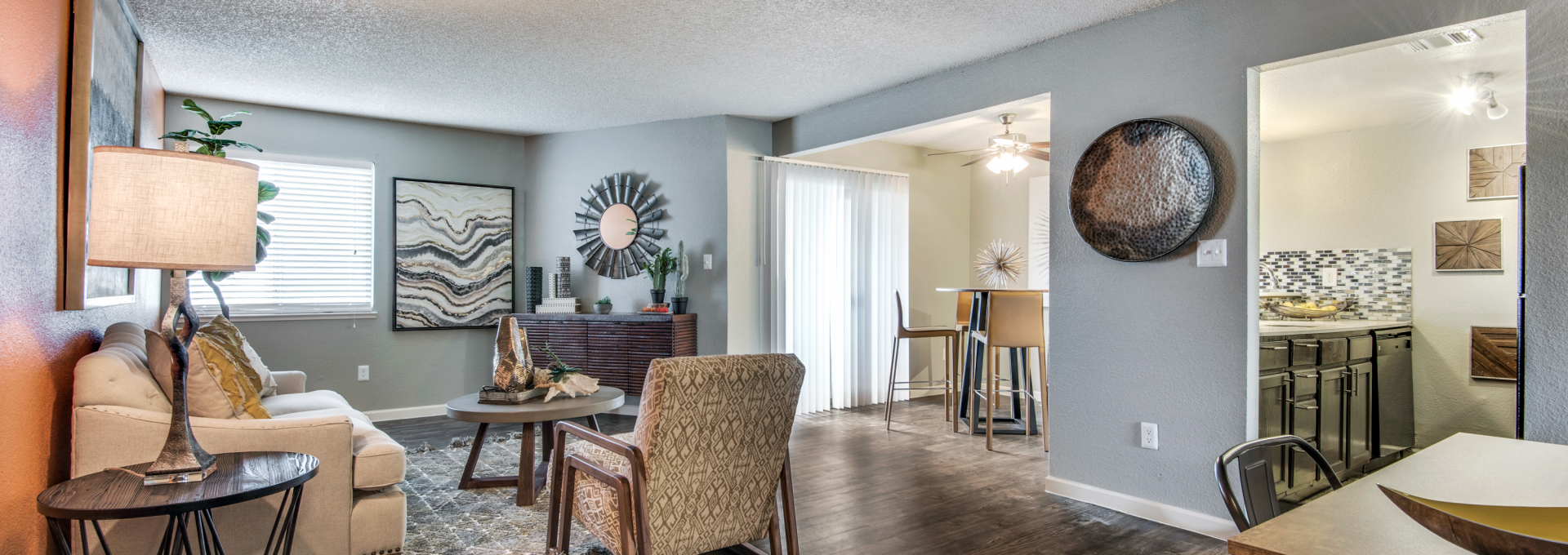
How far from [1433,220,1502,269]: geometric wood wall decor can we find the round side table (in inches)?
214

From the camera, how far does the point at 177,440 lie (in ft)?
5.66

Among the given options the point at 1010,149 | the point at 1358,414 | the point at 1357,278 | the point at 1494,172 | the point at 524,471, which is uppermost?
the point at 1010,149

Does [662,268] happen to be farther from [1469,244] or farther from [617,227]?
[1469,244]

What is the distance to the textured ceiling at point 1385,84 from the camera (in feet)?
10.9

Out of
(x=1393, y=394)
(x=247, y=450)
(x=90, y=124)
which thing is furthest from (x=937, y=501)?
(x=90, y=124)

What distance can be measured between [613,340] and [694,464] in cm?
321

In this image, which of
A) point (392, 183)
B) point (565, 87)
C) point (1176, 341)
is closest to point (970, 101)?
point (1176, 341)

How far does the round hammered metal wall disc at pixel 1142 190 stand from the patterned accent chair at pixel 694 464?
1.66m

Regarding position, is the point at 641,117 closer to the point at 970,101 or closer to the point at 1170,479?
the point at 970,101

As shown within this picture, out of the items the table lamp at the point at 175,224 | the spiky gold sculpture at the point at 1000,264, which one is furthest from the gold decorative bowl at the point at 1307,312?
the table lamp at the point at 175,224

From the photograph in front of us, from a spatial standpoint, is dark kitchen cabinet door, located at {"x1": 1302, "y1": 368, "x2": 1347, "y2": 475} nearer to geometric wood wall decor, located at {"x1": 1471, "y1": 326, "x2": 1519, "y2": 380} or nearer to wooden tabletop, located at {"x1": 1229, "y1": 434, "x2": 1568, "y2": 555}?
geometric wood wall decor, located at {"x1": 1471, "y1": 326, "x2": 1519, "y2": 380}

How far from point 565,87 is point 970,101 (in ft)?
7.61

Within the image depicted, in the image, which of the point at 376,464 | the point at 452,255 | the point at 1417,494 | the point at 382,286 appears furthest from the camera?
the point at 452,255

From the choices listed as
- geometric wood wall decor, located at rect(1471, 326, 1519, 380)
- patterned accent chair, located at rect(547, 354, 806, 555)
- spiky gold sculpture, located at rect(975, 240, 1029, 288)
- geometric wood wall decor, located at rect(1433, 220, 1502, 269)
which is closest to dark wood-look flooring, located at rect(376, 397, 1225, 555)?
patterned accent chair, located at rect(547, 354, 806, 555)
